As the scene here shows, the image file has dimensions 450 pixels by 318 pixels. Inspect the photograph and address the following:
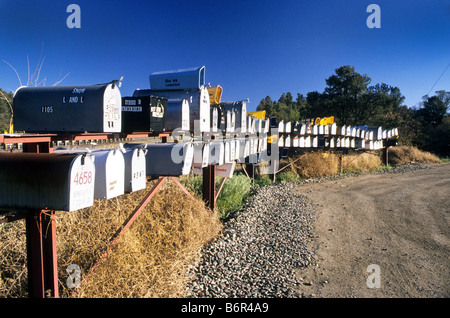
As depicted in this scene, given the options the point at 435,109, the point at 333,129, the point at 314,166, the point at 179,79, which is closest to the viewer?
the point at 179,79

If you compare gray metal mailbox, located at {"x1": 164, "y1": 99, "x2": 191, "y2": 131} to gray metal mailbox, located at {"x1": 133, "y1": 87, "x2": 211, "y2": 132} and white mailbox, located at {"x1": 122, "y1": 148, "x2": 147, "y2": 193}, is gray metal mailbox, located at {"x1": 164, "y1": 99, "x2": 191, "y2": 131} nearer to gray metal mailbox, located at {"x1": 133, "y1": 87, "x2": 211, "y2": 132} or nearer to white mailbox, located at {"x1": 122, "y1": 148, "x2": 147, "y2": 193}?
gray metal mailbox, located at {"x1": 133, "y1": 87, "x2": 211, "y2": 132}

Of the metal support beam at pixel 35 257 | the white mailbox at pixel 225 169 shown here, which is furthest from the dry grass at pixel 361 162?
the metal support beam at pixel 35 257

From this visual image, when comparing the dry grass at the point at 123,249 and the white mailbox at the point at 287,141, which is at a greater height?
the white mailbox at the point at 287,141

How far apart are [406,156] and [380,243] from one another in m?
16.1

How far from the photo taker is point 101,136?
2.87 meters

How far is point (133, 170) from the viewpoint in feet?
9.20

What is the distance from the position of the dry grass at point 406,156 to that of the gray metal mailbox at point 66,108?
19388mm

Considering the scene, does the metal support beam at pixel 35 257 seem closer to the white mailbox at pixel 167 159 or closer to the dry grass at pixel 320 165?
the white mailbox at pixel 167 159

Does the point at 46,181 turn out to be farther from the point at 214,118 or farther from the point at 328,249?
the point at 328,249

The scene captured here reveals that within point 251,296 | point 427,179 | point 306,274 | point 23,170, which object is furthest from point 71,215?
point 427,179

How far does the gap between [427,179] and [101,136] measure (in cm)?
1329

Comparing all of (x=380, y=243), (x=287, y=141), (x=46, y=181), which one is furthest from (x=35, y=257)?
(x=287, y=141)

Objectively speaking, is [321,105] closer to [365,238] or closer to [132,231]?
[365,238]

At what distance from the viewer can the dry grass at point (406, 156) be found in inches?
727
